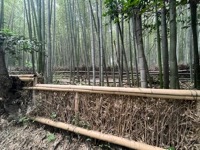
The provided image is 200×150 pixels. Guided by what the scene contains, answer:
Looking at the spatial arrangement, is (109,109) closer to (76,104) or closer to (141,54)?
(76,104)

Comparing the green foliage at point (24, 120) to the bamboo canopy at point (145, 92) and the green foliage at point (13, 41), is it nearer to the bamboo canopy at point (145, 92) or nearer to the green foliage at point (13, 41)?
the bamboo canopy at point (145, 92)

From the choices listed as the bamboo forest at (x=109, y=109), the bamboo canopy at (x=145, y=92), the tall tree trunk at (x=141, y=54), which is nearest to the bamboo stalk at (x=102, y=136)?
the bamboo forest at (x=109, y=109)

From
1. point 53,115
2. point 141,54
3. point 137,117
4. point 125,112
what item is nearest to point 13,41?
point 53,115

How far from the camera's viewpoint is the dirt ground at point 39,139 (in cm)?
235

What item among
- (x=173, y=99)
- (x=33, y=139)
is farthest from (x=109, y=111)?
(x=33, y=139)

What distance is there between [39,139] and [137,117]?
1390mm

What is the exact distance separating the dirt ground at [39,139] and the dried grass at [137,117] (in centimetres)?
17

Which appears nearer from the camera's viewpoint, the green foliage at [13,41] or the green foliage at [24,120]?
the green foliage at [24,120]

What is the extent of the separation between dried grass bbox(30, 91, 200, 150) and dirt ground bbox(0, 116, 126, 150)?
168mm

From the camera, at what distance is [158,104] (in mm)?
1841

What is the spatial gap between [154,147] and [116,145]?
17.6 inches

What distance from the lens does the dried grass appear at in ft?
5.58

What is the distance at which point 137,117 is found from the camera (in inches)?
77.9

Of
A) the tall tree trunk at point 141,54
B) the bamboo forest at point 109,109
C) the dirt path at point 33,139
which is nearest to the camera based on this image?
the bamboo forest at point 109,109
